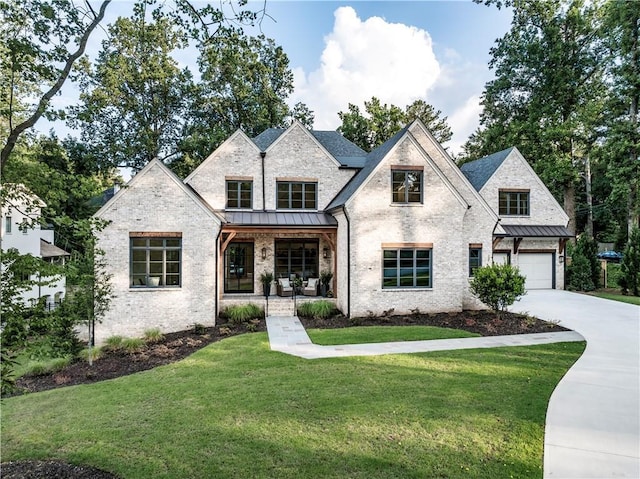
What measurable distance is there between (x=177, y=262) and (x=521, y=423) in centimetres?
1166

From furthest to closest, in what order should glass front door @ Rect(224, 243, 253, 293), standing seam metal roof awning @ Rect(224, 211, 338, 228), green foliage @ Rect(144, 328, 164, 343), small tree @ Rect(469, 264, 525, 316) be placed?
glass front door @ Rect(224, 243, 253, 293), standing seam metal roof awning @ Rect(224, 211, 338, 228), small tree @ Rect(469, 264, 525, 316), green foliage @ Rect(144, 328, 164, 343)

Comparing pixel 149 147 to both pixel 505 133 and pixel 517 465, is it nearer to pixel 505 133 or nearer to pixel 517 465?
pixel 505 133

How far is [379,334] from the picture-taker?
38.5 ft

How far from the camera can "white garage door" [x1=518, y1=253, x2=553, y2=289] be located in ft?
67.3

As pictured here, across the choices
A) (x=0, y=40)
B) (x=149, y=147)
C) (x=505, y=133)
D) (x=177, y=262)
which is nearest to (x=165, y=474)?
(x=0, y=40)

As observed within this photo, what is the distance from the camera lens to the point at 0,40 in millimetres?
5035

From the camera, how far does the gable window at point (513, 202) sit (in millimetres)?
20375

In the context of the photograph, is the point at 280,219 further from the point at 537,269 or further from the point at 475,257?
the point at 537,269

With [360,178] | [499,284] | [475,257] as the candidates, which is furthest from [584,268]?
[360,178]

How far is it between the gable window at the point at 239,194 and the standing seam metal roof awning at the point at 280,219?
0.50m

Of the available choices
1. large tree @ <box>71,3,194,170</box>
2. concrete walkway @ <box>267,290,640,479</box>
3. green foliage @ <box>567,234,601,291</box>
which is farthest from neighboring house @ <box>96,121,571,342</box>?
large tree @ <box>71,3,194,170</box>

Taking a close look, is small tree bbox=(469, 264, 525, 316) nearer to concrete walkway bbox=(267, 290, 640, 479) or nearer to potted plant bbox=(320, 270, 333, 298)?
concrete walkway bbox=(267, 290, 640, 479)

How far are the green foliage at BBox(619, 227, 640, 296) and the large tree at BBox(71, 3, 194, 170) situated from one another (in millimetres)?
30422

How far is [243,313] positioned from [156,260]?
150 inches
